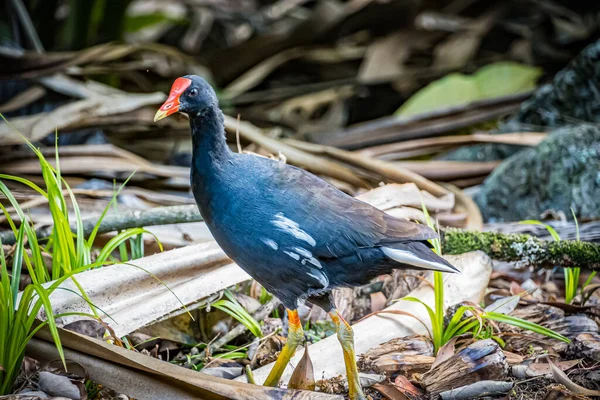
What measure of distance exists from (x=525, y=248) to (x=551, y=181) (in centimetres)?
111

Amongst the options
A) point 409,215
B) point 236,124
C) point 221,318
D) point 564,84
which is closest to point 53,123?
point 236,124

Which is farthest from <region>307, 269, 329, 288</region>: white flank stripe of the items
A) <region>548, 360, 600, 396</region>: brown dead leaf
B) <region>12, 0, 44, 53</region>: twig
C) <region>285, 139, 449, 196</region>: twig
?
<region>12, 0, 44, 53</region>: twig

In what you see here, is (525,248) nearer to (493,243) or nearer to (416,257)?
(493,243)

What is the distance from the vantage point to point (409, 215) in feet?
10.1

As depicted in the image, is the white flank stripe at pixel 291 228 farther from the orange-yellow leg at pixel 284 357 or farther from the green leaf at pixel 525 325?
the green leaf at pixel 525 325

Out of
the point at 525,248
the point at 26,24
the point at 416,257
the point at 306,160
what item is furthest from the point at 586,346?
the point at 26,24

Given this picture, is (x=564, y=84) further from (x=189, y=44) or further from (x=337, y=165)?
(x=189, y=44)

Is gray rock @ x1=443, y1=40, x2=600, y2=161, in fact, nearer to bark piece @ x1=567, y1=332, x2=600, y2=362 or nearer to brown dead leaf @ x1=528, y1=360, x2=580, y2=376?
bark piece @ x1=567, y1=332, x2=600, y2=362

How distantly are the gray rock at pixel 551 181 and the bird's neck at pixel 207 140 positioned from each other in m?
2.25

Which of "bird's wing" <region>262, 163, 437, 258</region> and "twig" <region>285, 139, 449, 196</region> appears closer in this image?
"bird's wing" <region>262, 163, 437, 258</region>

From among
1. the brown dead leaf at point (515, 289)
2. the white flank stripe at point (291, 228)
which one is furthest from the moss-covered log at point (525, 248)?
A: the white flank stripe at point (291, 228)

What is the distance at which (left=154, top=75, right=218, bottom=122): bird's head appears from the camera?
2.19m

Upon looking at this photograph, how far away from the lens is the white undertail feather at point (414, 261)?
220 centimetres

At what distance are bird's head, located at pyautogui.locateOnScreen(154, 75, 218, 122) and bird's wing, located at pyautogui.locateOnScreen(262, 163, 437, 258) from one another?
1.08 ft
